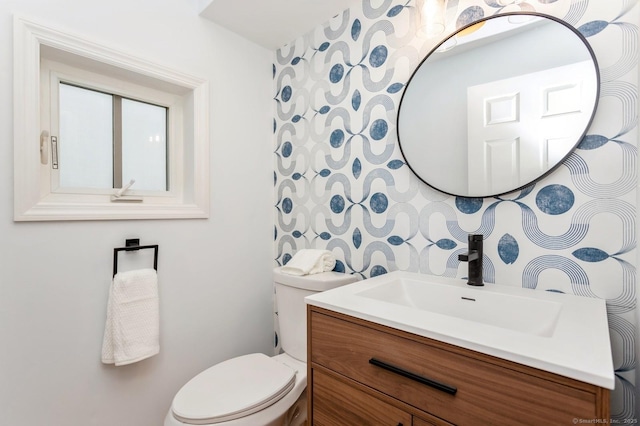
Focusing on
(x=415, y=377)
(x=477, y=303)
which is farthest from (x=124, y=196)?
(x=477, y=303)

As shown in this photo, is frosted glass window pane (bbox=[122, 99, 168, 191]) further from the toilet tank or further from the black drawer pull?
the black drawer pull

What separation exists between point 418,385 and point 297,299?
2.54 ft

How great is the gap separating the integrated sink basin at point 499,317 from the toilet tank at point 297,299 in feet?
0.84

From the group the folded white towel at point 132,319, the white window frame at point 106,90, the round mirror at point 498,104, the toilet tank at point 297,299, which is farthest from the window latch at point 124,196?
the round mirror at point 498,104

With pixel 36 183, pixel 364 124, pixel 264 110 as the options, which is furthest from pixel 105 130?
pixel 364 124

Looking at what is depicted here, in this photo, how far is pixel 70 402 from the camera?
1.19m

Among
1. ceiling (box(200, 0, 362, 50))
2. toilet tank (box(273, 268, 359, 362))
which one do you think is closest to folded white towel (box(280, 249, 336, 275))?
toilet tank (box(273, 268, 359, 362))

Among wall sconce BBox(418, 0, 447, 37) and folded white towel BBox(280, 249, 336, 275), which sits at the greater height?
wall sconce BBox(418, 0, 447, 37)

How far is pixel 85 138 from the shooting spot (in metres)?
1.34

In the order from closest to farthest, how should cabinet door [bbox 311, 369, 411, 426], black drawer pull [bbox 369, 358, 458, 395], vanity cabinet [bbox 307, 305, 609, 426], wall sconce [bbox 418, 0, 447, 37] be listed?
vanity cabinet [bbox 307, 305, 609, 426], black drawer pull [bbox 369, 358, 458, 395], cabinet door [bbox 311, 369, 411, 426], wall sconce [bbox 418, 0, 447, 37]

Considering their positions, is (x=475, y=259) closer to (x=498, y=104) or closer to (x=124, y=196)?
(x=498, y=104)

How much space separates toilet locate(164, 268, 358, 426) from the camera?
1043 mm

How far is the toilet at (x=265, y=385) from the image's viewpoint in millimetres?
1043

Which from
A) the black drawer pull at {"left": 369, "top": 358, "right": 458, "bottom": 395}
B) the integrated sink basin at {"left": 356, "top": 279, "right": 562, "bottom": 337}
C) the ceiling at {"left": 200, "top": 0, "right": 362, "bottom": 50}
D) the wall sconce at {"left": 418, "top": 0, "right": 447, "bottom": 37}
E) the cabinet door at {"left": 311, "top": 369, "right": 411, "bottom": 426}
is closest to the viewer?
the black drawer pull at {"left": 369, "top": 358, "right": 458, "bottom": 395}
